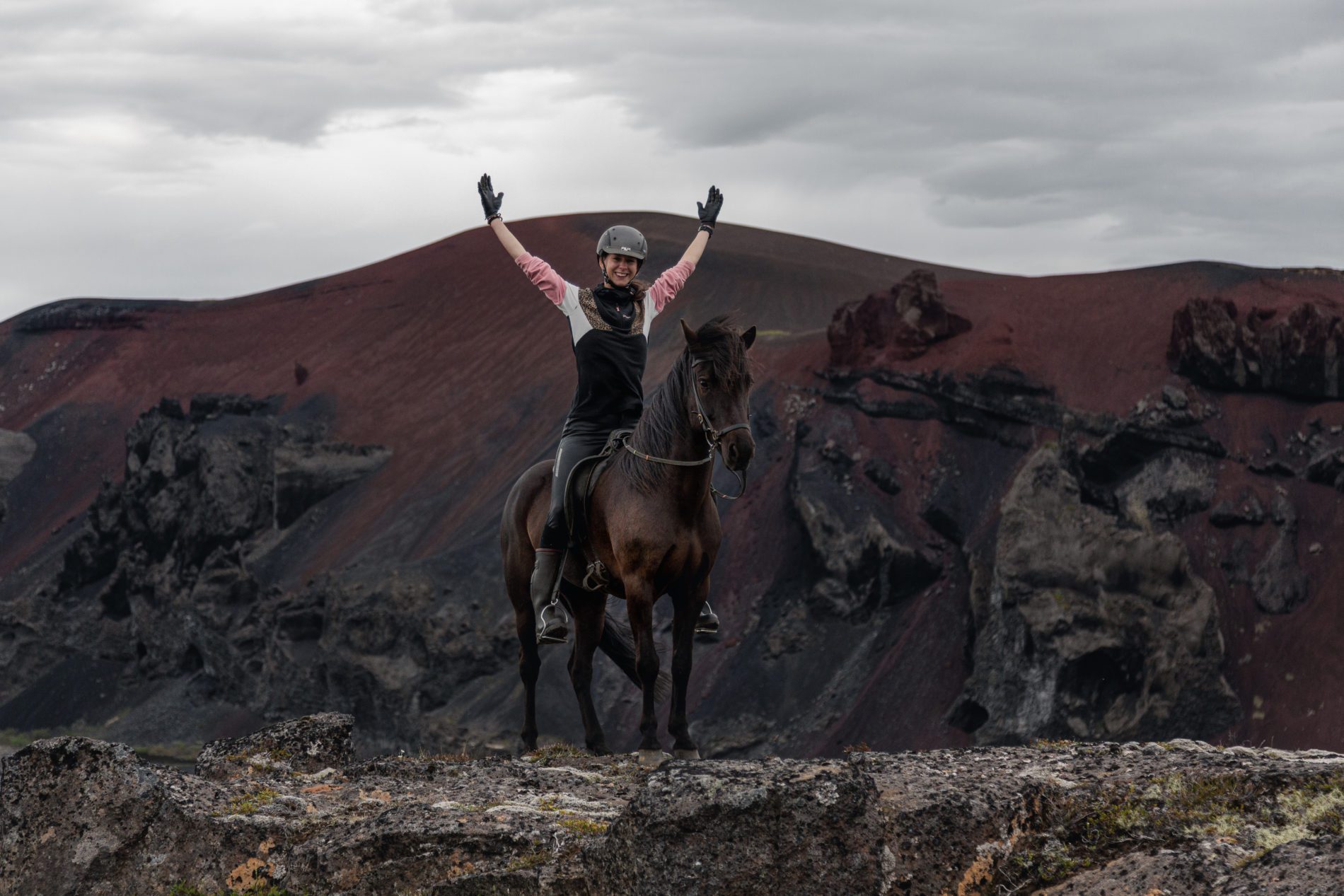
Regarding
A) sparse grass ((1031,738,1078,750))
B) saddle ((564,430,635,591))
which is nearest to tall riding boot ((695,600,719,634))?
saddle ((564,430,635,591))

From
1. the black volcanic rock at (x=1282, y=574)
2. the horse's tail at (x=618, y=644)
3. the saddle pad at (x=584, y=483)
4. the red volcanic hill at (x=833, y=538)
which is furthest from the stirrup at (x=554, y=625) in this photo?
the black volcanic rock at (x=1282, y=574)

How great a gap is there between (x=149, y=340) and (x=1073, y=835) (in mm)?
83753

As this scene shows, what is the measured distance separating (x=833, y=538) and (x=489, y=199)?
87.9 feet

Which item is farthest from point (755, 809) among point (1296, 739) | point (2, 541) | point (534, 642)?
point (2, 541)

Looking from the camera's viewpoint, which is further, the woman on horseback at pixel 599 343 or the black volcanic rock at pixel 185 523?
the black volcanic rock at pixel 185 523

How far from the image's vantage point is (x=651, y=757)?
11.6 meters

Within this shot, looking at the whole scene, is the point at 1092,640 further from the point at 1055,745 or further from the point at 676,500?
the point at 676,500

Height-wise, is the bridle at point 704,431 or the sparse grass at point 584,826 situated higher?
the bridle at point 704,431

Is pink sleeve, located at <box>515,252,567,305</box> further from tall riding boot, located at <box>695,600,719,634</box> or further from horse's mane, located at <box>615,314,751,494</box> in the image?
tall riding boot, located at <box>695,600,719,634</box>

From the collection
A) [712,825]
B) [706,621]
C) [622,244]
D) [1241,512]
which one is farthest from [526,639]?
[1241,512]

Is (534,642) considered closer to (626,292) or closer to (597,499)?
(597,499)

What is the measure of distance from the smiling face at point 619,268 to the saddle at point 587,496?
3.87ft

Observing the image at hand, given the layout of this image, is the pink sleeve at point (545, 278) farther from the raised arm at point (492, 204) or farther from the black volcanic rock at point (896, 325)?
the black volcanic rock at point (896, 325)

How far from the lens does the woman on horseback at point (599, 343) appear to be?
1218 cm
